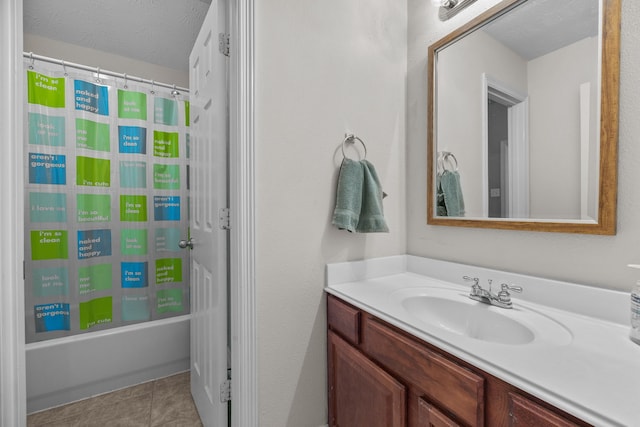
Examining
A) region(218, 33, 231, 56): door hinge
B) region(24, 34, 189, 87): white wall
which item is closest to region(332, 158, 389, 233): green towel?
region(218, 33, 231, 56): door hinge

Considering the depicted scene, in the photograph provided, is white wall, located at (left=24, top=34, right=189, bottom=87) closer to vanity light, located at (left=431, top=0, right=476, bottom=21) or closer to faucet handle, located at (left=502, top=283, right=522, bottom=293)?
vanity light, located at (left=431, top=0, right=476, bottom=21)

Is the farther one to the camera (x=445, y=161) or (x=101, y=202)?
(x=101, y=202)

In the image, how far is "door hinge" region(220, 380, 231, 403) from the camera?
3.96 ft

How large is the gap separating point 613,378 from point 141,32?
2.82 metres

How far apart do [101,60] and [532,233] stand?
295cm

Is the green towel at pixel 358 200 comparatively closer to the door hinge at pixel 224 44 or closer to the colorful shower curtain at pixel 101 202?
the door hinge at pixel 224 44

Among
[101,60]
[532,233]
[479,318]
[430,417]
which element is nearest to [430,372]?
[430,417]

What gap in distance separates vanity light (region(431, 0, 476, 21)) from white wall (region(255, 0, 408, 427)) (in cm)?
29

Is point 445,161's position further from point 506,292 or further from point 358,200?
point 506,292

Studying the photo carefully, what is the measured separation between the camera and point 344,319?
1.12 metres

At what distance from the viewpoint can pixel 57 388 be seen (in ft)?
5.19

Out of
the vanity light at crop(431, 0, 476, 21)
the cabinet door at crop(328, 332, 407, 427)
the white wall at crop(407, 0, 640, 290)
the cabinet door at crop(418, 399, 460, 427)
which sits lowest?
the cabinet door at crop(328, 332, 407, 427)

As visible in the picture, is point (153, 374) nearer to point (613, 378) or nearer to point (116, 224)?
point (116, 224)

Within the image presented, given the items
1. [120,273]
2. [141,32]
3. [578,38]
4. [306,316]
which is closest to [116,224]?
[120,273]
